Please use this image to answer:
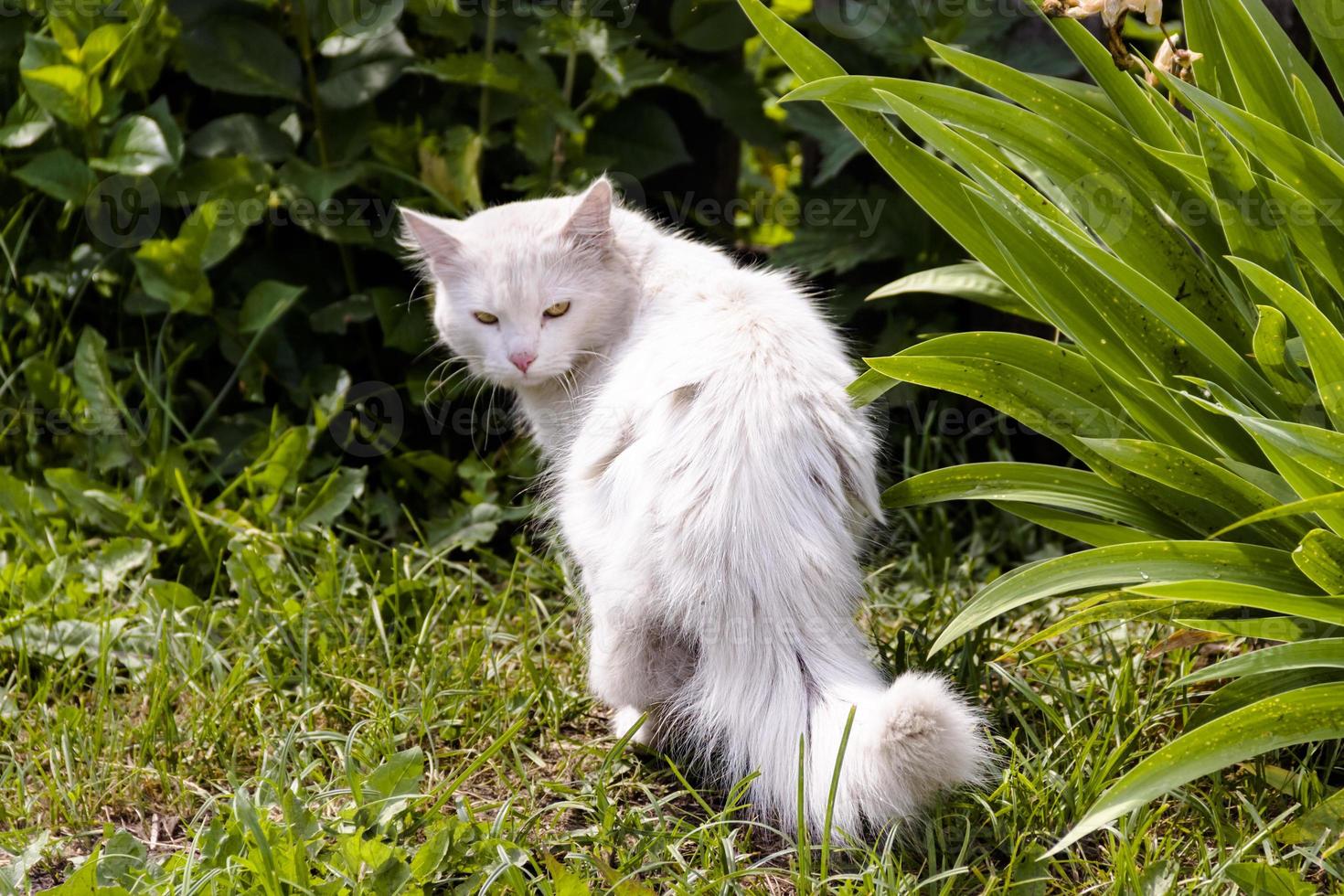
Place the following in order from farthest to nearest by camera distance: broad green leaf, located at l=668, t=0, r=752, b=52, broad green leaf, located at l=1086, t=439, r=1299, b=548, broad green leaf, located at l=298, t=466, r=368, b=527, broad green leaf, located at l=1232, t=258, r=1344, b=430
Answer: broad green leaf, located at l=668, t=0, r=752, b=52
broad green leaf, located at l=298, t=466, r=368, b=527
broad green leaf, located at l=1086, t=439, r=1299, b=548
broad green leaf, located at l=1232, t=258, r=1344, b=430

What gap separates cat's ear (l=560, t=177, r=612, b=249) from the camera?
89.4 inches

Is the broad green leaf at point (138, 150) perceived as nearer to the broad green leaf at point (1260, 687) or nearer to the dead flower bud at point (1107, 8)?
the dead flower bud at point (1107, 8)

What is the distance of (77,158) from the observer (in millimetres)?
2936

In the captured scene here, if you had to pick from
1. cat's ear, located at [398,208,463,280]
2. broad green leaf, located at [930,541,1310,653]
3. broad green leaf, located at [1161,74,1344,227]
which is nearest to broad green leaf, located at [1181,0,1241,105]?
broad green leaf, located at [1161,74,1344,227]

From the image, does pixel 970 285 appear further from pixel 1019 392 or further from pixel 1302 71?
pixel 1302 71

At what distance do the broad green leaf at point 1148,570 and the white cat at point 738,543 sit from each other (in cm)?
21

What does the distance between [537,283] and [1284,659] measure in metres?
1.39

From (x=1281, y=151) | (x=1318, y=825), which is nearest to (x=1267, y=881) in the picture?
(x=1318, y=825)

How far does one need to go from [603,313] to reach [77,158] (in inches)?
58.5

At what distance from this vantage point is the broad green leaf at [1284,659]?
1.66 m

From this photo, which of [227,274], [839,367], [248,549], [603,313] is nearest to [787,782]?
[839,367]

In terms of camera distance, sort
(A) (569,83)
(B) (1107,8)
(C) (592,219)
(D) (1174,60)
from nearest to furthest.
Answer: (B) (1107,8)
(D) (1174,60)
(C) (592,219)
(A) (569,83)

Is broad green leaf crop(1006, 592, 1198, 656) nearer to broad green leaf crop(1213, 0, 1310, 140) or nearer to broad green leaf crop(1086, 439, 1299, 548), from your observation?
broad green leaf crop(1086, 439, 1299, 548)

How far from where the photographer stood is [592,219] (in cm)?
229
